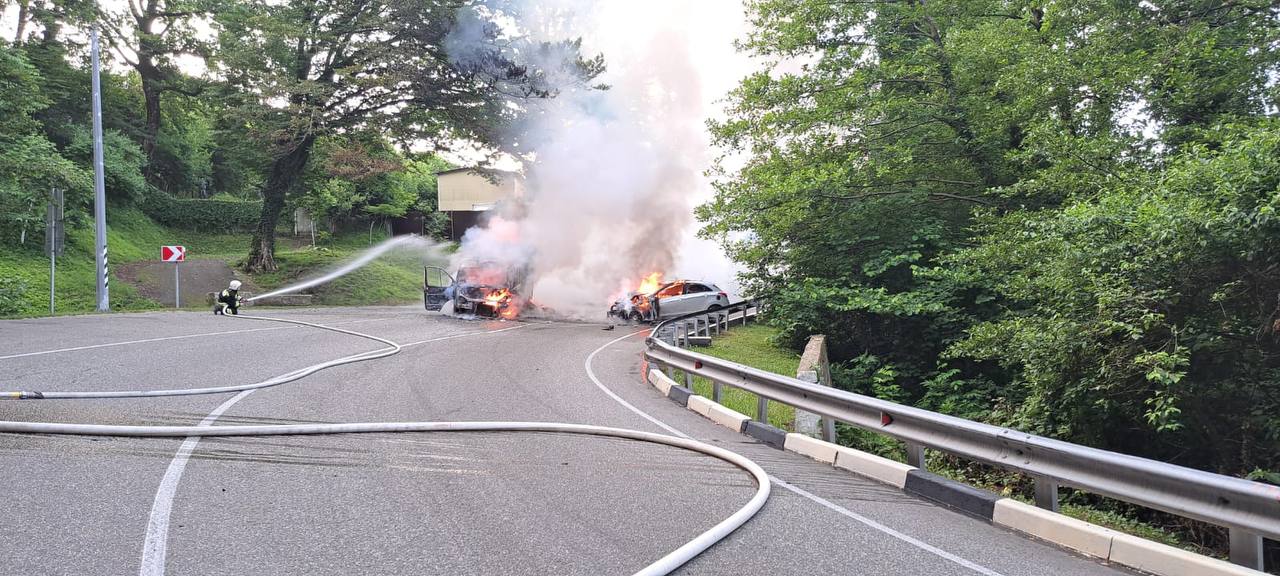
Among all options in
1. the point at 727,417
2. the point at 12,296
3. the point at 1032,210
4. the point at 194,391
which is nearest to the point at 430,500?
the point at 727,417

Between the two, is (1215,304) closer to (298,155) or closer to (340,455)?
(340,455)

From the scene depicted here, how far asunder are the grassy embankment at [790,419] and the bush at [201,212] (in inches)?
1412

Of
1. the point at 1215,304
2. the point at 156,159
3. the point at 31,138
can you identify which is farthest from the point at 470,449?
the point at 156,159

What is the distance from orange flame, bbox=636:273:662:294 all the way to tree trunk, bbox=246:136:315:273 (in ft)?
53.2

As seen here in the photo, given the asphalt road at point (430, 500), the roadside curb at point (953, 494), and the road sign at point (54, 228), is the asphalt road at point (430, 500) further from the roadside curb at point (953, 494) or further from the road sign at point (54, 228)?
the road sign at point (54, 228)

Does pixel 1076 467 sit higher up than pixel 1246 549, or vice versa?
pixel 1076 467

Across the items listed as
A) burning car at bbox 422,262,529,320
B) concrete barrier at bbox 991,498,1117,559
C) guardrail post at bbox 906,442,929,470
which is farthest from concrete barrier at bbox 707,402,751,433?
burning car at bbox 422,262,529,320

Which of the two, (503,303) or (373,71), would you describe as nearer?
(503,303)

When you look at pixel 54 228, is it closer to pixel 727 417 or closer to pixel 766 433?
pixel 727 417

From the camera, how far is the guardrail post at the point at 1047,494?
491 centimetres

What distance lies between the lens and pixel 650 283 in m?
28.0

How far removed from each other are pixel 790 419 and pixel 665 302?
15095 mm

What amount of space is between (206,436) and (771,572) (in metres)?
5.15

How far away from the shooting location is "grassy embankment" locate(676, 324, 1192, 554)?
5.72 meters
